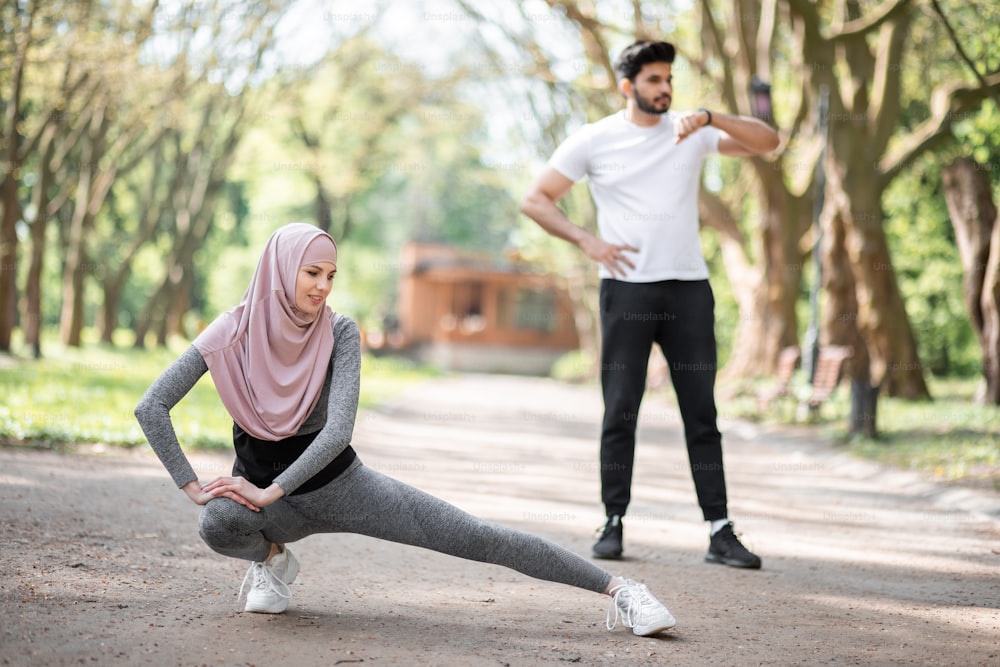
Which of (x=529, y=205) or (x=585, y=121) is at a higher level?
(x=585, y=121)

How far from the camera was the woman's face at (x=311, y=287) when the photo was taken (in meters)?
3.70

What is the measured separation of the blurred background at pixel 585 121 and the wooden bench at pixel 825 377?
0.29m

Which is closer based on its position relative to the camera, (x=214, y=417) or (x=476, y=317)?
(x=214, y=417)

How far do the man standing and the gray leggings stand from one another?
164 cm

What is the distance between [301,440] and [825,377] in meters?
11.9

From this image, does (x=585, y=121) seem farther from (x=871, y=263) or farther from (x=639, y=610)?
(x=639, y=610)

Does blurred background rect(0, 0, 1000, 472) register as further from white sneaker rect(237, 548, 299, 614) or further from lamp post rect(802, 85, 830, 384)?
→ white sneaker rect(237, 548, 299, 614)

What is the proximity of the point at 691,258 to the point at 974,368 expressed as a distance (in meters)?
27.3

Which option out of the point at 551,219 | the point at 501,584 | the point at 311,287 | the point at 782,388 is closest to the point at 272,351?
the point at 311,287

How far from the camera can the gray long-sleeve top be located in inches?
141

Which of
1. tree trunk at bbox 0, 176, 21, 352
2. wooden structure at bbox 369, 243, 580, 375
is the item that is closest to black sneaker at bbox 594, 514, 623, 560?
tree trunk at bbox 0, 176, 21, 352

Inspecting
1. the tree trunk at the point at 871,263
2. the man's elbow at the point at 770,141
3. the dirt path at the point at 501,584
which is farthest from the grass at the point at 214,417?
the man's elbow at the point at 770,141

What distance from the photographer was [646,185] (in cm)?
546

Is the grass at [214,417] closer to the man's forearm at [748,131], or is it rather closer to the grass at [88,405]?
the grass at [88,405]
